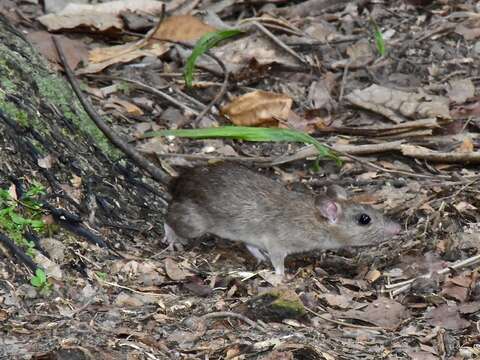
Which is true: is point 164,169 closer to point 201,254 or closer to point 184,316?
point 201,254

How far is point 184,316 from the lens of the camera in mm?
5789

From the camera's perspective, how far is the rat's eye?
23.9 ft

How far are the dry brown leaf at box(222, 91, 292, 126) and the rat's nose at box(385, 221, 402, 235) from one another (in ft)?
6.34

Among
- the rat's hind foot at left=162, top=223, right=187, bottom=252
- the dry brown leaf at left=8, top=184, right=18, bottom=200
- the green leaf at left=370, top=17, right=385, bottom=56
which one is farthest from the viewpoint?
the green leaf at left=370, top=17, right=385, bottom=56

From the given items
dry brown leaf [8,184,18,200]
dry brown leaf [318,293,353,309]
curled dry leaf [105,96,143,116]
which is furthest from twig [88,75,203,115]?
dry brown leaf [318,293,353,309]

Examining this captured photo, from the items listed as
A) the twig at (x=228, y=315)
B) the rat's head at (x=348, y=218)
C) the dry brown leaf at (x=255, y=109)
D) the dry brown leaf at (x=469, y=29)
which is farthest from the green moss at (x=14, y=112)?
the dry brown leaf at (x=469, y=29)

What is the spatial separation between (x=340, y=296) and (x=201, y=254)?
3.96 ft

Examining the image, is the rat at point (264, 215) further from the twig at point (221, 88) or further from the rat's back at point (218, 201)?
the twig at point (221, 88)

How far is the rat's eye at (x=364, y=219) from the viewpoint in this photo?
729 cm

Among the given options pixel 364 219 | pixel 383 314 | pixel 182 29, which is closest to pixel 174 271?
pixel 383 314

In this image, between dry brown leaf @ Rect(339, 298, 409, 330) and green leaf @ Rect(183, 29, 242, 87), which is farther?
green leaf @ Rect(183, 29, 242, 87)

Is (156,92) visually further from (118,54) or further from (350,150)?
(350,150)

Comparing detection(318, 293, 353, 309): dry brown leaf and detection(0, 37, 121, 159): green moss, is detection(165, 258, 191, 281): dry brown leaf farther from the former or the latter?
detection(0, 37, 121, 159): green moss

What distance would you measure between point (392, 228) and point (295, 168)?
1501 millimetres
